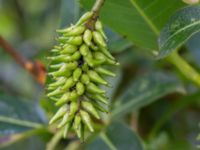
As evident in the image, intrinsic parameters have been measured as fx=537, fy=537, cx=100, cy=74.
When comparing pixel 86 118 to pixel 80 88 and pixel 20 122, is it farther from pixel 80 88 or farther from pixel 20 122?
pixel 20 122

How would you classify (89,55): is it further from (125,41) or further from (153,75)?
(153,75)

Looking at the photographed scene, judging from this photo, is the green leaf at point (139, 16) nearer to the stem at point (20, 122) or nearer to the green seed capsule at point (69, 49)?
the green seed capsule at point (69, 49)

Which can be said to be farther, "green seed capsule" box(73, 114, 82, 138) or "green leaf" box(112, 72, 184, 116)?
"green leaf" box(112, 72, 184, 116)

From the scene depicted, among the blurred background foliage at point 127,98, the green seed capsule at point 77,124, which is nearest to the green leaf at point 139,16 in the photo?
the blurred background foliage at point 127,98

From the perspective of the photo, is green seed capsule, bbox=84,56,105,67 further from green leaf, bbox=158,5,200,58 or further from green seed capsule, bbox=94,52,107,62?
green leaf, bbox=158,5,200,58

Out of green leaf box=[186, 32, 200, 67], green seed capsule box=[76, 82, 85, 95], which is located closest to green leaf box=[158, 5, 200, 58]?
green seed capsule box=[76, 82, 85, 95]

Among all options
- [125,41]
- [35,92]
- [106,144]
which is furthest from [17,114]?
[35,92]
